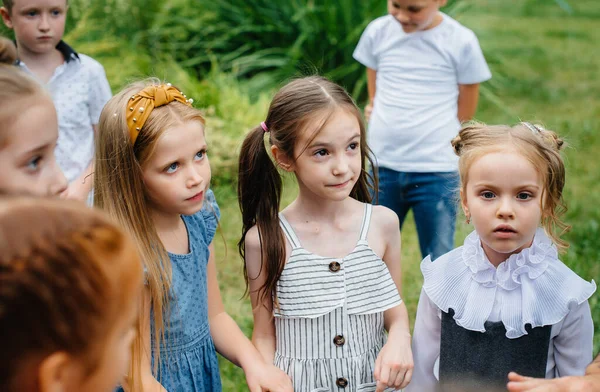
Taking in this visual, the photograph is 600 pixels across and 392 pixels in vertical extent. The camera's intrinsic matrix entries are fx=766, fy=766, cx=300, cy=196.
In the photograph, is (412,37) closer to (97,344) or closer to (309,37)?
(97,344)

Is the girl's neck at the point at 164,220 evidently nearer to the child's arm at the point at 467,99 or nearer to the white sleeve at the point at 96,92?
the white sleeve at the point at 96,92

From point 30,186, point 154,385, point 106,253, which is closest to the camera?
point 106,253

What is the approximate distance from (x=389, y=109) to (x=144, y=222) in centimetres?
182

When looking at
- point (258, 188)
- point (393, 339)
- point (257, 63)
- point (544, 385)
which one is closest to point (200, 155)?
point (258, 188)

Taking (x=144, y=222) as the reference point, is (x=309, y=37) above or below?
below

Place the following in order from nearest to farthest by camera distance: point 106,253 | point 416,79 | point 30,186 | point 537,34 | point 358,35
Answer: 1. point 106,253
2. point 30,186
3. point 416,79
4. point 358,35
5. point 537,34

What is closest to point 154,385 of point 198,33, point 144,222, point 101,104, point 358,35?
point 144,222

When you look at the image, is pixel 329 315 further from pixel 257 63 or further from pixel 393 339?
pixel 257 63

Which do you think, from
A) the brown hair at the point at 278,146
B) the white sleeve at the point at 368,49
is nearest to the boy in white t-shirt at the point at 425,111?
the white sleeve at the point at 368,49

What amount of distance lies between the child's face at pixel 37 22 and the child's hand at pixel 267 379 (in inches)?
78.5

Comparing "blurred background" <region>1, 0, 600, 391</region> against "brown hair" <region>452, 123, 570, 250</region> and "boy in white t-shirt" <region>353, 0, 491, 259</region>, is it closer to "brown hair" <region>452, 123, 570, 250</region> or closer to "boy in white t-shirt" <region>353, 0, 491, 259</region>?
"boy in white t-shirt" <region>353, 0, 491, 259</region>

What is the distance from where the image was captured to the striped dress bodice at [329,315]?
2.67 metres

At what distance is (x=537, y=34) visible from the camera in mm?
11469

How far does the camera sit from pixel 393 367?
254 cm
